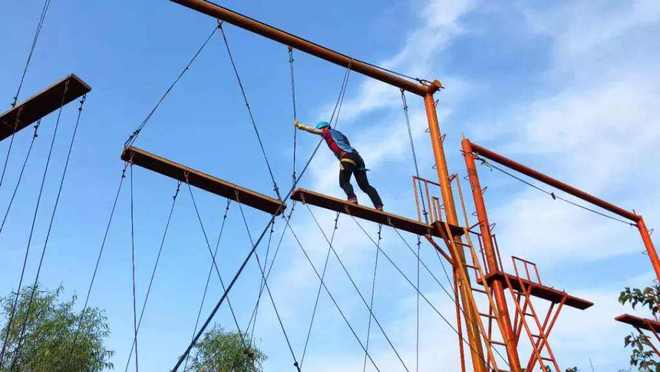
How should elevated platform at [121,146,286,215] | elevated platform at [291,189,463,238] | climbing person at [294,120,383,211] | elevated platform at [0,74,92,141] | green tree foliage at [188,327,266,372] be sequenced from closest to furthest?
elevated platform at [0,74,92,141] → elevated platform at [121,146,286,215] → elevated platform at [291,189,463,238] → climbing person at [294,120,383,211] → green tree foliage at [188,327,266,372]

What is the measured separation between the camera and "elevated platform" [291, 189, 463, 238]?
1043 centimetres

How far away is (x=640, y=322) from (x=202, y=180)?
34.8 feet

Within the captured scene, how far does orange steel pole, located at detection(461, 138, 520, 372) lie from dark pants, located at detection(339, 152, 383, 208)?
215 centimetres

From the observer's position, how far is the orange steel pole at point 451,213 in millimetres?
10055

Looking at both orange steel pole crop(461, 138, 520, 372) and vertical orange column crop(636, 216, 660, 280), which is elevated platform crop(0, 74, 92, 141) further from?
vertical orange column crop(636, 216, 660, 280)

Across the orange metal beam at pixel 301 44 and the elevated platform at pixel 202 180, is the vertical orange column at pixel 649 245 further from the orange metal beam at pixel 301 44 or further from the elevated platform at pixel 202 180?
the elevated platform at pixel 202 180

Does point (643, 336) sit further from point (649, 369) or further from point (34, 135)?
point (34, 135)

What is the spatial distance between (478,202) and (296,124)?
402 centimetres

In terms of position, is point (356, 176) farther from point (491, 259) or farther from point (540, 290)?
→ point (540, 290)

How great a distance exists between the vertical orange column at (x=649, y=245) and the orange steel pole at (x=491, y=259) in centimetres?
605

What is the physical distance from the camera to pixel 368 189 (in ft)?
37.1

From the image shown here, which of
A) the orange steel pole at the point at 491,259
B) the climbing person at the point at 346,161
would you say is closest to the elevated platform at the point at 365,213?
the climbing person at the point at 346,161

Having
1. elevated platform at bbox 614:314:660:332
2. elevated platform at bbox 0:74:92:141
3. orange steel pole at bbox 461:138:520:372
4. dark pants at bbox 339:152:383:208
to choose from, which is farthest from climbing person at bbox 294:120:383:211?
elevated platform at bbox 614:314:660:332

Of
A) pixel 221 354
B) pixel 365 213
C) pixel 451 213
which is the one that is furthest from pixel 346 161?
pixel 221 354
